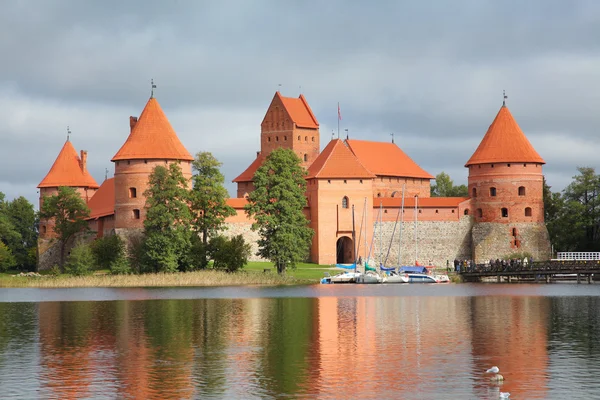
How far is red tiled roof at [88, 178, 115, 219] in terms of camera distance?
199 ft

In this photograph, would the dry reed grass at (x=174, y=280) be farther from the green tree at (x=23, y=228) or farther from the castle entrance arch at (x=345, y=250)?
the green tree at (x=23, y=228)

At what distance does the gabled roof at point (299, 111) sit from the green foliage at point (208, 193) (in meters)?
18.2

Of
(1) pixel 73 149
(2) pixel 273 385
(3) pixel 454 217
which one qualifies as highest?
(1) pixel 73 149

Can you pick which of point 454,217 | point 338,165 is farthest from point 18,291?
point 454,217

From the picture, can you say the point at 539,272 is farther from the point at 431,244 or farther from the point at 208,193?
the point at 208,193

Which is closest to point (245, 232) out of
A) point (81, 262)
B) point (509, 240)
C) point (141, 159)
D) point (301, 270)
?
point (301, 270)

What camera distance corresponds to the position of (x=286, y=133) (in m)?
69.1

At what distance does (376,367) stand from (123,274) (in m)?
30.2

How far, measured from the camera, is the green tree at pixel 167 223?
158 feet

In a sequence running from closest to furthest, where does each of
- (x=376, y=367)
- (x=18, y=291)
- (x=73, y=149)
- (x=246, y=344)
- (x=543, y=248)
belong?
(x=376, y=367) < (x=246, y=344) < (x=18, y=291) < (x=543, y=248) < (x=73, y=149)

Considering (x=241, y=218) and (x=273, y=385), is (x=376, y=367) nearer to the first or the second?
(x=273, y=385)

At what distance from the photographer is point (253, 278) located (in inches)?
1837

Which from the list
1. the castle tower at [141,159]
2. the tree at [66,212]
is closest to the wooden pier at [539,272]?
the castle tower at [141,159]

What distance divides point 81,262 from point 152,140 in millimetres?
8268
